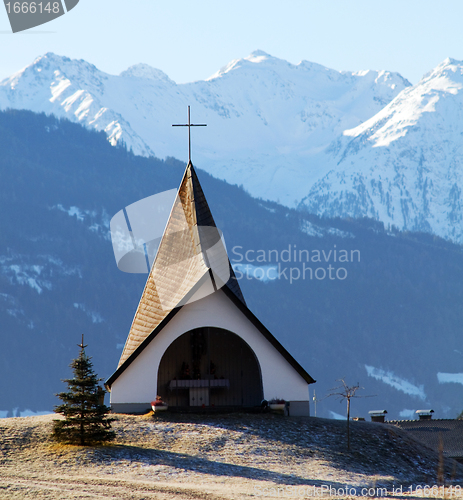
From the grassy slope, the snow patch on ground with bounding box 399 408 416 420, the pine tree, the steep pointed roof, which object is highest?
the steep pointed roof

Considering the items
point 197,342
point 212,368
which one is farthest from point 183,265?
point 212,368

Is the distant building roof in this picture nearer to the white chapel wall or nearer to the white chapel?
the white chapel wall

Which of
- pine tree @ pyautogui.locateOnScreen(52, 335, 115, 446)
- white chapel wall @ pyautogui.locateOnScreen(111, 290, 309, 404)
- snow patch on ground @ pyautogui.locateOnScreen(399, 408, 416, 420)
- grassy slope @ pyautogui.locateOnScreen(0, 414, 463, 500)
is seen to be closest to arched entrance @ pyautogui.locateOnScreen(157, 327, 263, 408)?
white chapel wall @ pyautogui.locateOnScreen(111, 290, 309, 404)

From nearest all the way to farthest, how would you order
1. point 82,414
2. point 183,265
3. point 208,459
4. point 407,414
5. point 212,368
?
1. point 208,459
2. point 82,414
3. point 183,265
4. point 212,368
5. point 407,414

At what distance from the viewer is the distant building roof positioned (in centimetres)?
3172

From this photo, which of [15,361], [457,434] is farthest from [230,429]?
[15,361]

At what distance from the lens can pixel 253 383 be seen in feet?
102

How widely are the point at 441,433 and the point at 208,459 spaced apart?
608 inches

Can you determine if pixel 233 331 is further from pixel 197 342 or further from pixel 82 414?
pixel 82 414

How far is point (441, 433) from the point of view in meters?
34.5

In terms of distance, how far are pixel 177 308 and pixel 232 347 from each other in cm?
401

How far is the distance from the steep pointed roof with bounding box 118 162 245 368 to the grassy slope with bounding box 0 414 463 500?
3760 mm

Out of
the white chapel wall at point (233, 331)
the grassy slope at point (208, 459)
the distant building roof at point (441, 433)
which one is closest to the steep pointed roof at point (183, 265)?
the white chapel wall at point (233, 331)

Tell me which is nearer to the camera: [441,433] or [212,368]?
[212,368]
